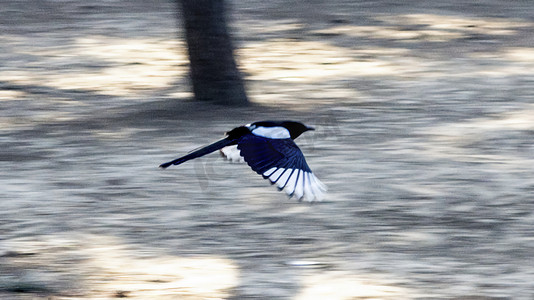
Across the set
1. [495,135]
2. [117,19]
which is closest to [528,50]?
[495,135]

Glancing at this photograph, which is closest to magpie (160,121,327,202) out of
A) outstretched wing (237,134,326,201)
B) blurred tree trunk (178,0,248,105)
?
outstretched wing (237,134,326,201)

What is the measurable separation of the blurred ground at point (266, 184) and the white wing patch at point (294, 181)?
460 millimetres

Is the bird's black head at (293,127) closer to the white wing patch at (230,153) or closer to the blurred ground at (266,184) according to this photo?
the white wing patch at (230,153)

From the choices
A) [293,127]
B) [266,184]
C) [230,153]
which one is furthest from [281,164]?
[266,184]

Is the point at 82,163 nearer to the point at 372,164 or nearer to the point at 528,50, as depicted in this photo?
the point at 372,164

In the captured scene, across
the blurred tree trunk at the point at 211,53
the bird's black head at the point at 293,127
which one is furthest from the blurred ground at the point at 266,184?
the bird's black head at the point at 293,127

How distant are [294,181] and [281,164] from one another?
13cm

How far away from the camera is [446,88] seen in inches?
368

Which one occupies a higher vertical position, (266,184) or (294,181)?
(294,181)

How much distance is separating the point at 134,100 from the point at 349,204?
12.4ft

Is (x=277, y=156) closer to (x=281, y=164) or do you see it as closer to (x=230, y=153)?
(x=281, y=164)

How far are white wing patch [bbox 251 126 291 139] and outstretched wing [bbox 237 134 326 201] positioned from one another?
4 centimetres

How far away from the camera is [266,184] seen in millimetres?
6391

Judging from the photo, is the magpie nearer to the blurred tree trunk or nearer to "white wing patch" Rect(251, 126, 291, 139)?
"white wing patch" Rect(251, 126, 291, 139)
